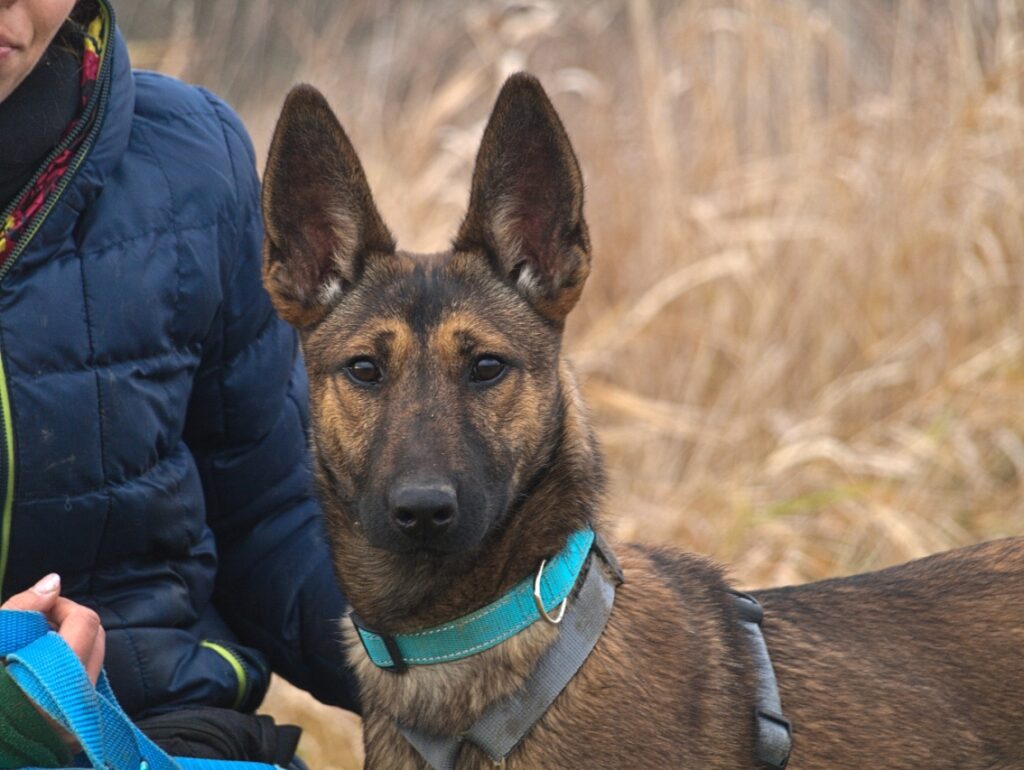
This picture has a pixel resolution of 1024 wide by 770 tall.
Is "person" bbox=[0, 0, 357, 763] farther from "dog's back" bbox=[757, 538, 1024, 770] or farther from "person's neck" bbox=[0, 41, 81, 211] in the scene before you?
"dog's back" bbox=[757, 538, 1024, 770]

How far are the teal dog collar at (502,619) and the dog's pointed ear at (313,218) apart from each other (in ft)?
2.18

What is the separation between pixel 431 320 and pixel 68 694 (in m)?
0.88

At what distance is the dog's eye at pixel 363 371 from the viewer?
2512mm

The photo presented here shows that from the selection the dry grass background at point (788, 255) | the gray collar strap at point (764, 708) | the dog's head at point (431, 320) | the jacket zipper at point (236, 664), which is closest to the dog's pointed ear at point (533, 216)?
the dog's head at point (431, 320)

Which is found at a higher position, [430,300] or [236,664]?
[430,300]

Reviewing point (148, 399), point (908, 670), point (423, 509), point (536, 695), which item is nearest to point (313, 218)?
point (148, 399)

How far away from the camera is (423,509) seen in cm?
228

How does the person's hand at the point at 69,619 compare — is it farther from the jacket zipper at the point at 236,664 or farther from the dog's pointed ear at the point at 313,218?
the dog's pointed ear at the point at 313,218

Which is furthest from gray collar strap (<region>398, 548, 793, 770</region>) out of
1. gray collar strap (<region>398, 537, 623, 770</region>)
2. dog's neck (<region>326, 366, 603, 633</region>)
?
dog's neck (<region>326, 366, 603, 633</region>)

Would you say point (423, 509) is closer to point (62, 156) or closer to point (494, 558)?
point (494, 558)

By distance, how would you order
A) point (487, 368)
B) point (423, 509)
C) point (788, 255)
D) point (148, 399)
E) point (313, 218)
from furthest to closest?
point (788, 255) < point (313, 218) < point (148, 399) < point (487, 368) < point (423, 509)

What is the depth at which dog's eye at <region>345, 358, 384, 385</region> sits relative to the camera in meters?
2.51

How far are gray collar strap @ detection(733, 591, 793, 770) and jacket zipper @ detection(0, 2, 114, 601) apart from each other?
1.34 metres

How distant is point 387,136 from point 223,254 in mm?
3701
